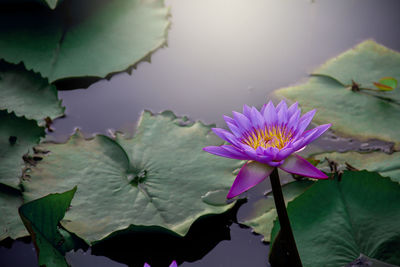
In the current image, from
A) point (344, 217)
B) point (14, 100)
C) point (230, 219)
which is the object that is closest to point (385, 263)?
point (344, 217)

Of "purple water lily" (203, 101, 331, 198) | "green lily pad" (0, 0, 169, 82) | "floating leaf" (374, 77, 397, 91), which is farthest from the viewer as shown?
"green lily pad" (0, 0, 169, 82)

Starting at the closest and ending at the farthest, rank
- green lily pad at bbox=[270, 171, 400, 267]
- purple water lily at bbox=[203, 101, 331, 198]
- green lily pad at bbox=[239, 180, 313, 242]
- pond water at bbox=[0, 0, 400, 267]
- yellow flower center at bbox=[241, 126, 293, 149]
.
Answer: purple water lily at bbox=[203, 101, 331, 198], yellow flower center at bbox=[241, 126, 293, 149], green lily pad at bbox=[270, 171, 400, 267], green lily pad at bbox=[239, 180, 313, 242], pond water at bbox=[0, 0, 400, 267]

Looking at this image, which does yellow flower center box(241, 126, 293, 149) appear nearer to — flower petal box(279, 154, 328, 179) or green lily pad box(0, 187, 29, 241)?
flower petal box(279, 154, 328, 179)

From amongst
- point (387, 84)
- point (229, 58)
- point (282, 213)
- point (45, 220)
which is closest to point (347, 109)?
point (387, 84)

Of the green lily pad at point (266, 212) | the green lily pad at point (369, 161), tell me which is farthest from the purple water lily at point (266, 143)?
the green lily pad at point (369, 161)

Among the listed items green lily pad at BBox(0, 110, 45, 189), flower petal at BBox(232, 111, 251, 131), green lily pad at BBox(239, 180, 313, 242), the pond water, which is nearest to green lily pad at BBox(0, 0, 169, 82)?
the pond water

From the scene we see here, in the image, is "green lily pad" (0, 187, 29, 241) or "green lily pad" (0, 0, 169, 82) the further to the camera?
"green lily pad" (0, 0, 169, 82)

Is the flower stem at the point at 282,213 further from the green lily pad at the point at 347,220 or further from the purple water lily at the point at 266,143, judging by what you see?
the green lily pad at the point at 347,220
